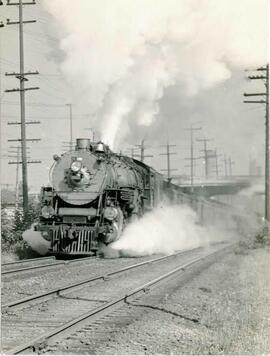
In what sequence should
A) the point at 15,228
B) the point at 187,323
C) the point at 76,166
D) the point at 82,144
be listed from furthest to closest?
1. the point at 15,228
2. the point at 82,144
3. the point at 76,166
4. the point at 187,323

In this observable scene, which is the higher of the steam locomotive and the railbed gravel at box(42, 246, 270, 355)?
the steam locomotive

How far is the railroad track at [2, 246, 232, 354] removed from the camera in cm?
556

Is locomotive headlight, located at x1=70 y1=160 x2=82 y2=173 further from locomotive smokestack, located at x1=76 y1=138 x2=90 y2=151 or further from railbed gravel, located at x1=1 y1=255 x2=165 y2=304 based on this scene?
railbed gravel, located at x1=1 y1=255 x2=165 y2=304

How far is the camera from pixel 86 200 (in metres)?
14.4

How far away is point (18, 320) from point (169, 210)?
40.2 feet

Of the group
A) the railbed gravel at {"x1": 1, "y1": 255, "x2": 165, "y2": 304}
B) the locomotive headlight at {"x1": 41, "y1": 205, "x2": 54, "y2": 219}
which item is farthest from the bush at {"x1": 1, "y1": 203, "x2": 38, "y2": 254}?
the railbed gravel at {"x1": 1, "y1": 255, "x2": 165, "y2": 304}

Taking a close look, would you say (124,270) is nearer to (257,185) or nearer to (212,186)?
(257,185)

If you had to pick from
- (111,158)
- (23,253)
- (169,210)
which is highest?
(111,158)

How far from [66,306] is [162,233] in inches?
383

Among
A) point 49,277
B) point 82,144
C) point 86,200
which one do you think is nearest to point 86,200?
point 86,200

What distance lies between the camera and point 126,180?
1530 centimetres

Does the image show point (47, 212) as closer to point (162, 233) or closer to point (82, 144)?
point (82, 144)

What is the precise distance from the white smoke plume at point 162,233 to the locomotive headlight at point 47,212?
6.31 feet

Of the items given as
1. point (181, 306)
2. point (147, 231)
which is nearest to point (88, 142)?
point (147, 231)
